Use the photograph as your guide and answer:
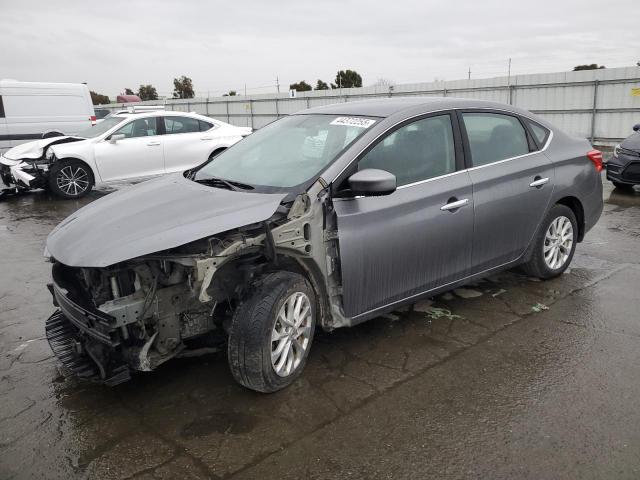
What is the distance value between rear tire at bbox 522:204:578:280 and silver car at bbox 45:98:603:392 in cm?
14

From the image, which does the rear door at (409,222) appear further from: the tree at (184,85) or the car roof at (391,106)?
the tree at (184,85)

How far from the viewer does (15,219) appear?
8359 millimetres

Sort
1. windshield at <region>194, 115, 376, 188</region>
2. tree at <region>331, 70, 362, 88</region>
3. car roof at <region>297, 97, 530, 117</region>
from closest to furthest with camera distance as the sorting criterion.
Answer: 1. windshield at <region>194, 115, 376, 188</region>
2. car roof at <region>297, 97, 530, 117</region>
3. tree at <region>331, 70, 362, 88</region>

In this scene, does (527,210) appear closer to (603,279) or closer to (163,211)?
(603,279)

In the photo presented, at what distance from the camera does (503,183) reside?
165 inches

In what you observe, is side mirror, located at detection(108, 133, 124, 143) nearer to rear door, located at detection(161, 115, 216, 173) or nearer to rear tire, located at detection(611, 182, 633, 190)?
rear door, located at detection(161, 115, 216, 173)

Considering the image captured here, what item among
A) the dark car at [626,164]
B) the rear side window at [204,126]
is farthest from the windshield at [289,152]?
the dark car at [626,164]

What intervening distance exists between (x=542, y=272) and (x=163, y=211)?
3.36 m

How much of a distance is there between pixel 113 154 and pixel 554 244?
26.5ft

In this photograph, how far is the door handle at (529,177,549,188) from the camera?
4.43 m

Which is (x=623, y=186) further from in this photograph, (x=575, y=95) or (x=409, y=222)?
(x=409, y=222)

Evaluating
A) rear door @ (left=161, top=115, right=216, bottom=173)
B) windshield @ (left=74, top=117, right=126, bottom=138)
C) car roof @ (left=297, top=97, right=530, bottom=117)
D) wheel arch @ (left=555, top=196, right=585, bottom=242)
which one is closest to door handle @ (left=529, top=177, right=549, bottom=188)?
wheel arch @ (left=555, top=196, right=585, bottom=242)

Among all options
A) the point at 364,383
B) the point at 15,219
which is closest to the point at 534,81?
the point at 15,219

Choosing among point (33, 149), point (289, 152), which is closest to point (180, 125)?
point (33, 149)
